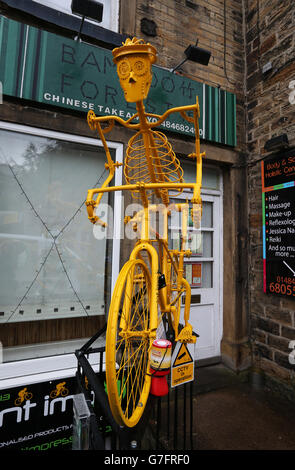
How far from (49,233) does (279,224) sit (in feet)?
9.29

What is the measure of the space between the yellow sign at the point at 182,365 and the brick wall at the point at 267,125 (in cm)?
183

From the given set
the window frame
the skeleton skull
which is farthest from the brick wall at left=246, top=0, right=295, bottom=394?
the skeleton skull

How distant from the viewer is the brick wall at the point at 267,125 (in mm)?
3346

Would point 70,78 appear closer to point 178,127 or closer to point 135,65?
point 178,127

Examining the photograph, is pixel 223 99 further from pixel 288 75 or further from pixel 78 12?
pixel 78 12

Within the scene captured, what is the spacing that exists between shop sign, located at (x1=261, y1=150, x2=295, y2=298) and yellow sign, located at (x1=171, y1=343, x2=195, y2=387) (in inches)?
71.6

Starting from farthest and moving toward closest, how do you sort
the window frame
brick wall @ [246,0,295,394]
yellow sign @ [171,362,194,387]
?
brick wall @ [246,0,295,394]
the window frame
yellow sign @ [171,362,194,387]

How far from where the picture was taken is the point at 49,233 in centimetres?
292

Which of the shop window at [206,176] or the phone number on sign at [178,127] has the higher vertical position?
the phone number on sign at [178,127]

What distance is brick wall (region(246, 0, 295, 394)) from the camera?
A: 132 inches

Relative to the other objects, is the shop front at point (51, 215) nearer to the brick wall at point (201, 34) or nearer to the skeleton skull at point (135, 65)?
the brick wall at point (201, 34)

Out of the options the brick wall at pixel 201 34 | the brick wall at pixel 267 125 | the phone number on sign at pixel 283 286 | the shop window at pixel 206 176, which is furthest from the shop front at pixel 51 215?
the phone number on sign at pixel 283 286

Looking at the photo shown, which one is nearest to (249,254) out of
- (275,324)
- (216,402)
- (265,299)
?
(265,299)

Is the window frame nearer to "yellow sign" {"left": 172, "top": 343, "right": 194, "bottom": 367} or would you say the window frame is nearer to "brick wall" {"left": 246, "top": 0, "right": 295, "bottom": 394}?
"yellow sign" {"left": 172, "top": 343, "right": 194, "bottom": 367}
